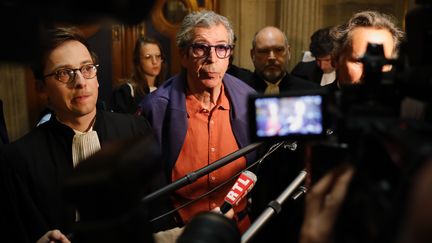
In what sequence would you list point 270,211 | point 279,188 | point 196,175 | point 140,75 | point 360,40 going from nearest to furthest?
point 270,211 → point 196,175 → point 360,40 → point 279,188 → point 140,75

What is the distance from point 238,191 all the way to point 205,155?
0.41 meters

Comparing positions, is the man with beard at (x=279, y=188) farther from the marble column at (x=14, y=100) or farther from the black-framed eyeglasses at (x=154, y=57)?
the marble column at (x=14, y=100)

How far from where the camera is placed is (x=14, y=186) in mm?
1215

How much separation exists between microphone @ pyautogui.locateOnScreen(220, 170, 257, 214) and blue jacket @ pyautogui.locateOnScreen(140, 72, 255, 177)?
33 cm

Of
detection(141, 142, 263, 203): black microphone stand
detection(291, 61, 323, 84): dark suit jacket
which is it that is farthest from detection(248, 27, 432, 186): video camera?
detection(291, 61, 323, 84): dark suit jacket

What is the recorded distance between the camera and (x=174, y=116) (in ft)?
5.14

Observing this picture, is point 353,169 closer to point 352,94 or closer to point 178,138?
point 352,94

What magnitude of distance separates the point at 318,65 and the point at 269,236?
169 cm

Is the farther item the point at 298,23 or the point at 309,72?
the point at 298,23

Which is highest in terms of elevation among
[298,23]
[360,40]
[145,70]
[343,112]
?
[298,23]

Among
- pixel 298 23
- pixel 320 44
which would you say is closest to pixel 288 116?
pixel 320 44

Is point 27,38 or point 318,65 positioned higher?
point 27,38

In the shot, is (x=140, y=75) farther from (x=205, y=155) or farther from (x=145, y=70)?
(x=205, y=155)

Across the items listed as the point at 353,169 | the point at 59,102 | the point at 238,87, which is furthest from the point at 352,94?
the point at 238,87
